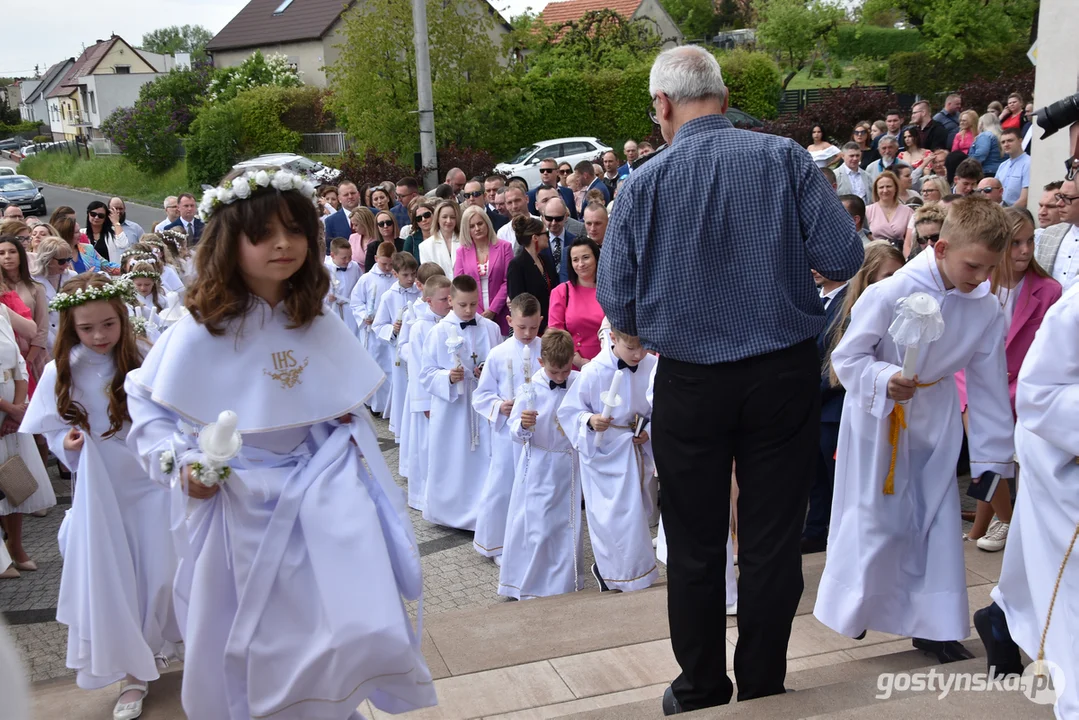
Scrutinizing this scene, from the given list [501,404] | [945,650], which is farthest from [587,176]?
[945,650]

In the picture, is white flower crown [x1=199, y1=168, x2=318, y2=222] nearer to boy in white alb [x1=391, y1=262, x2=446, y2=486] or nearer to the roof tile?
boy in white alb [x1=391, y1=262, x2=446, y2=486]

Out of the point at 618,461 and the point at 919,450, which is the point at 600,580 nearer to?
the point at 618,461

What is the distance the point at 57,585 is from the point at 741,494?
16.8 feet

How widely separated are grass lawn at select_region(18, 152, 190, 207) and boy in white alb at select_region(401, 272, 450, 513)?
32.2m

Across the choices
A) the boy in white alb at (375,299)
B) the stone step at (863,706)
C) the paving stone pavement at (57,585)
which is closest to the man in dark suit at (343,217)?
the boy in white alb at (375,299)

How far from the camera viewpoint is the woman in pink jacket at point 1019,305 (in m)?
6.01

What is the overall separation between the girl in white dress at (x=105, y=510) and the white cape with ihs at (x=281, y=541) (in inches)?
56.8

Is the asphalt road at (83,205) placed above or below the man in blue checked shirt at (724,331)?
below

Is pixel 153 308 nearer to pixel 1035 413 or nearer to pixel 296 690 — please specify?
pixel 296 690

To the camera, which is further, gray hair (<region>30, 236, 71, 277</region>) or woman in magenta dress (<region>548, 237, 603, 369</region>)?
gray hair (<region>30, 236, 71, 277</region>)

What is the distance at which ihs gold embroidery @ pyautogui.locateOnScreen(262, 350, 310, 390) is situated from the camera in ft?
11.5

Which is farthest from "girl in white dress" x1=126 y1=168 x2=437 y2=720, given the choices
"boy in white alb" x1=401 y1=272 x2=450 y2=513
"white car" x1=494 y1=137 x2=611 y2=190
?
"white car" x1=494 y1=137 x2=611 y2=190

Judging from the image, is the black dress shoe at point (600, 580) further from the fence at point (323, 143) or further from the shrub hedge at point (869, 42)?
the shrub hedge at point (869, 42)

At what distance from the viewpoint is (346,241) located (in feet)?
38.4
